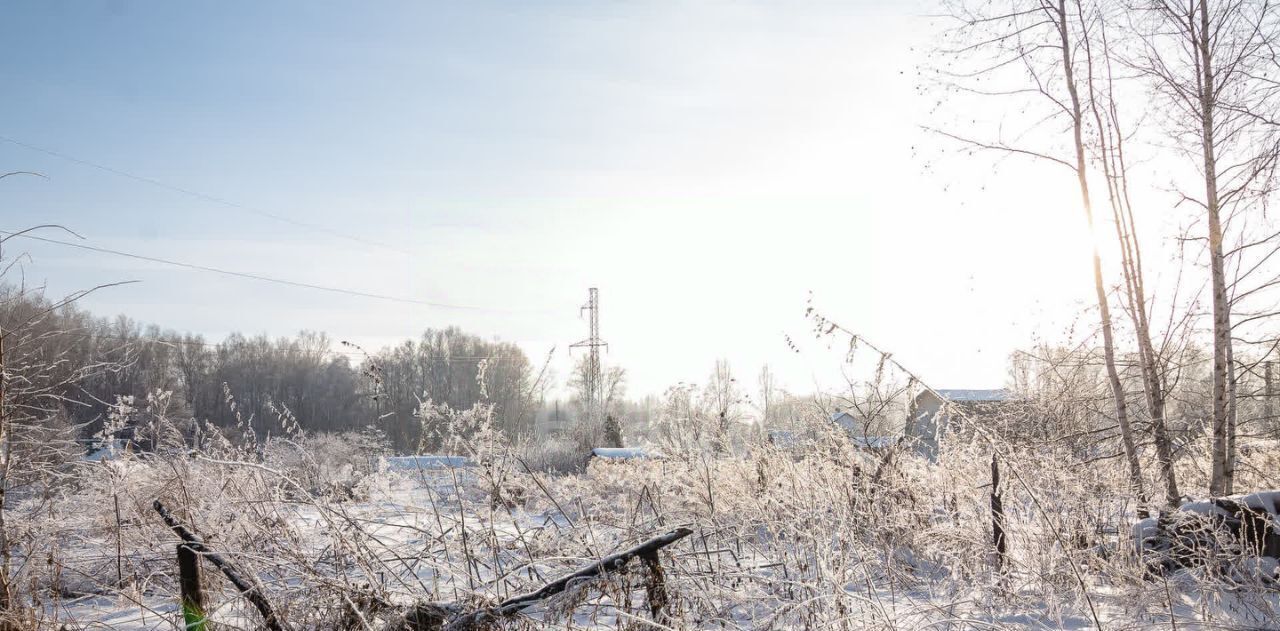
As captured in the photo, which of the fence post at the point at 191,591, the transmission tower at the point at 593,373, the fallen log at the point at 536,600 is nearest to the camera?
the fallen log at the point at 536,600

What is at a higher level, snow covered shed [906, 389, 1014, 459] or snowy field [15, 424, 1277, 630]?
snow covered shed [906, 389, 1014, 459]

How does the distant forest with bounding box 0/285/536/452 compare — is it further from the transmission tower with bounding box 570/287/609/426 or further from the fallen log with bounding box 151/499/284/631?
the fallen log with bounding box 151/499/284/631

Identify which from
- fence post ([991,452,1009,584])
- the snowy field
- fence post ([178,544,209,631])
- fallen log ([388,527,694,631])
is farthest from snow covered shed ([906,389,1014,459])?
fence post ([178,544,209,631])

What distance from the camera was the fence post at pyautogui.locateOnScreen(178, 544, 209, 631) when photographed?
3074 millimetres

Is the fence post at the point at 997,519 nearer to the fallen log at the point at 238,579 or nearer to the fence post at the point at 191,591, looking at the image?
the fallen log at the point at 238,579

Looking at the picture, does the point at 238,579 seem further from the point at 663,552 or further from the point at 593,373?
the point at 593,373

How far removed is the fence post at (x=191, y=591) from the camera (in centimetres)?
307

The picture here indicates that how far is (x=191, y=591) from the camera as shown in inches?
124

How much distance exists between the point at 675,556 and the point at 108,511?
5.93 m

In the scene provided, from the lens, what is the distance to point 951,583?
5023 mm

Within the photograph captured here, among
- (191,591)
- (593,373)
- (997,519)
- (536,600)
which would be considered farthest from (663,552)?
(593,373)

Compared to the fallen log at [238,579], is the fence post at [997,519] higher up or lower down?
lower down

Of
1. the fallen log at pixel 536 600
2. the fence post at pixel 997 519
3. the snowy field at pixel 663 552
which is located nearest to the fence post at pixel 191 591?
the snowy field at pixel 663 552

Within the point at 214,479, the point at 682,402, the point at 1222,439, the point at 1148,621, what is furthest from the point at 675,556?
the point at 1222,439
